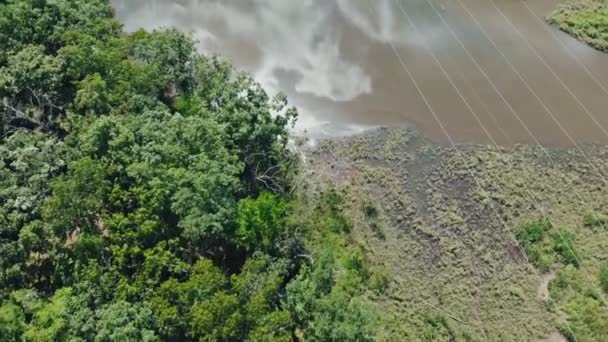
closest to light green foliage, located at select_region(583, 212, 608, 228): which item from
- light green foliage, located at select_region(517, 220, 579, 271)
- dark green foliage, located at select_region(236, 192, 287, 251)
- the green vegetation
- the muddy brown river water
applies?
light green foliage, located at select_region(517, 220, 579, 271)

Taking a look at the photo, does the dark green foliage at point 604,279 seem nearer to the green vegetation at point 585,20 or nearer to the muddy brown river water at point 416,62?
the muddy brown river water at point 416,62

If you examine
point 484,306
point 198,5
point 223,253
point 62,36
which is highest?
point 198,5

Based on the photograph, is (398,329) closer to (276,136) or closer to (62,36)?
(276,136)

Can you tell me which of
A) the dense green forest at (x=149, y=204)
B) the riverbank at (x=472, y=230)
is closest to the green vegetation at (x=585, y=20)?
the riverbank at (x=472, y=230)

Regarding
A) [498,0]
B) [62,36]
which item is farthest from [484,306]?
[62,36]

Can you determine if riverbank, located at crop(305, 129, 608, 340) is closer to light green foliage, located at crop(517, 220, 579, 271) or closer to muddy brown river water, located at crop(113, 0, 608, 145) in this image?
light green foliage, located at crop(517, 220, 579, 271)

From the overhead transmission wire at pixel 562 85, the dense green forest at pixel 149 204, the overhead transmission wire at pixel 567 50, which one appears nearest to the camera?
the dense green forest at pixel 149 204
